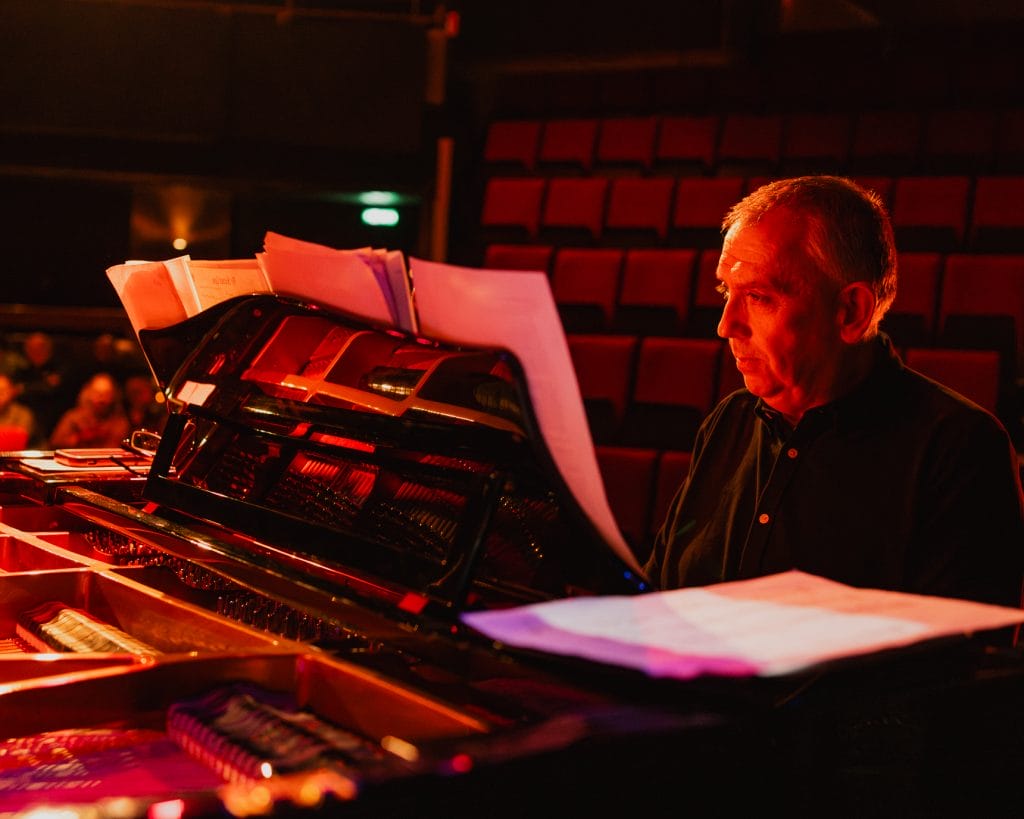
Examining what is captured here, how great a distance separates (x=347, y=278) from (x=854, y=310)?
86 centimetres

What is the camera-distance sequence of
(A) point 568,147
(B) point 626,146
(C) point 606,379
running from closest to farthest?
(C) point 606,379, (B) point 626,146, (A) point 568,147

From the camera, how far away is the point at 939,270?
198 inches

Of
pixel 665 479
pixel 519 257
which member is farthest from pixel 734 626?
pixel 519 257

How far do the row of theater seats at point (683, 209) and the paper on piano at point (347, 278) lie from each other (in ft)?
14.6

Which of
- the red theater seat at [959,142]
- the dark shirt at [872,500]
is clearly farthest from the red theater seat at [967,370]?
the dark shirt at [872,500]

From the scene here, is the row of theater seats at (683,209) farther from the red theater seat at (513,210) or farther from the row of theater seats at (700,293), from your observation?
the row of theater seats at (700,293)

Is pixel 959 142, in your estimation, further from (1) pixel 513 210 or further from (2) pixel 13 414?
(2) pixel 13 414

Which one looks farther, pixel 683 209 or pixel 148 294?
pixel 683 209

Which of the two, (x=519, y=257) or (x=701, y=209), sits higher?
(x=701, y=209)

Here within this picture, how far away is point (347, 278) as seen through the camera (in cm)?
119

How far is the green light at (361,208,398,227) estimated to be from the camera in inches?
289

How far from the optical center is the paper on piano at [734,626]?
0.79 meters

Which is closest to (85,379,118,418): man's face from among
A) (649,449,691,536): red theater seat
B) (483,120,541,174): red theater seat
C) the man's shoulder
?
(483,120,541,174): red theater seat

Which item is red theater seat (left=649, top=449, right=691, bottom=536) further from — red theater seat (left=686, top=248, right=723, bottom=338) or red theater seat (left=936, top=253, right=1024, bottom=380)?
red theater seat (left=936, top=253, right=1024, bottom=380)
